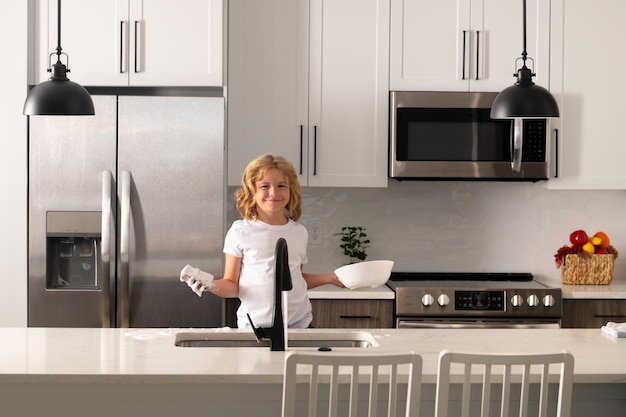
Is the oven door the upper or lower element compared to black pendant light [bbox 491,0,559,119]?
lower

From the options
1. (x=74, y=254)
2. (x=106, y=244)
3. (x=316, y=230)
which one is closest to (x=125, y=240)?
(x=106, y=244)

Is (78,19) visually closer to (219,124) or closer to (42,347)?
(219,124)

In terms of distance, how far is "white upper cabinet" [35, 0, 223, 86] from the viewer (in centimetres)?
396

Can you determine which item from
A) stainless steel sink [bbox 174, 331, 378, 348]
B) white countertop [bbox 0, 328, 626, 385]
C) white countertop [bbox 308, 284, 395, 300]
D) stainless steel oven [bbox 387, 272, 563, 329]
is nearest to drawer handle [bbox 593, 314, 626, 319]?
stainless steel oven [bbox 387, 272, 563, 329]

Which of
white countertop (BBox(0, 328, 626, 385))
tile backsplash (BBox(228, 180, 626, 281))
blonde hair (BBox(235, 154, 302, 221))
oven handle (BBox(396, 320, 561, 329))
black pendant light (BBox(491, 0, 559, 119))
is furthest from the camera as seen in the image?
tile backsplash (BBox(228, 180, 626, 281))

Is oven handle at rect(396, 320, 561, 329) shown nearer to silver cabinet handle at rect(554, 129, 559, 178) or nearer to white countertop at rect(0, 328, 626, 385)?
silver cabinet handle at rect(554, 129, 559, 178)

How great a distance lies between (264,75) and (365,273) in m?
1.86

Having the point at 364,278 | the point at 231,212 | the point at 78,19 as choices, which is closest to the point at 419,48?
the point at 231,212

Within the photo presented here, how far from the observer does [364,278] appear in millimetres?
A: 2699

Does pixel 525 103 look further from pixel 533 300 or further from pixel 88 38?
pixel 88 38

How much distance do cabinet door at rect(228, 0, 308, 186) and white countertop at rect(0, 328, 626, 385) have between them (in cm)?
155

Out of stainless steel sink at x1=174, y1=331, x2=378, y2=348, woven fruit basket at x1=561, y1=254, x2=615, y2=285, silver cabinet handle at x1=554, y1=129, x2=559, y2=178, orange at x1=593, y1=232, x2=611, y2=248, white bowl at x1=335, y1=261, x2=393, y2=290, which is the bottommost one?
stainless steel sink at x1=174, y1=331, x2=378, y2=348

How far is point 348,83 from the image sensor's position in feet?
14.1

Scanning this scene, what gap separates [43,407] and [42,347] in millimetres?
289
